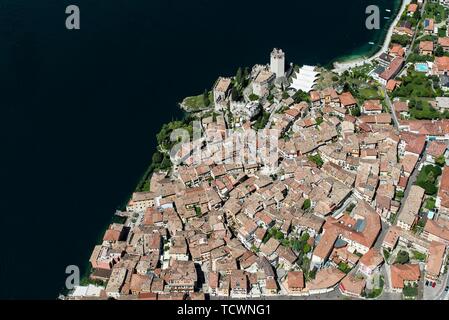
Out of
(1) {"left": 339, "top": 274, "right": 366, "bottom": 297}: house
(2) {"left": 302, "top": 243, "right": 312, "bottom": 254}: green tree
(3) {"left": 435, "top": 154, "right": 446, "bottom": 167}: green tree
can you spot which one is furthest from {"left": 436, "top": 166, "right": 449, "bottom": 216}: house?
(2) {"left": 302, "top": 243, "right": 312, "bottom": 254}: green tree

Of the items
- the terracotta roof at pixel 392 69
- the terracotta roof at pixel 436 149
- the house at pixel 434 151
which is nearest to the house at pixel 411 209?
the house at pixel 434 151

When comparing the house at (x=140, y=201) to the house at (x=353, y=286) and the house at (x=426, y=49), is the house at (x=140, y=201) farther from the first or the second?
the house at (x=426, y=49)

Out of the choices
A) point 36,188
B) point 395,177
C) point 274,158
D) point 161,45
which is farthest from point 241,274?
point 161,45

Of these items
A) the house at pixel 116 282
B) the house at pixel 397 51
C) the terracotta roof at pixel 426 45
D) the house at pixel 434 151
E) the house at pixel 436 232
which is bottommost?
the house at pixel 116 282

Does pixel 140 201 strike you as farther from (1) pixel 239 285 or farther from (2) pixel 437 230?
(2) pixel 437 230
